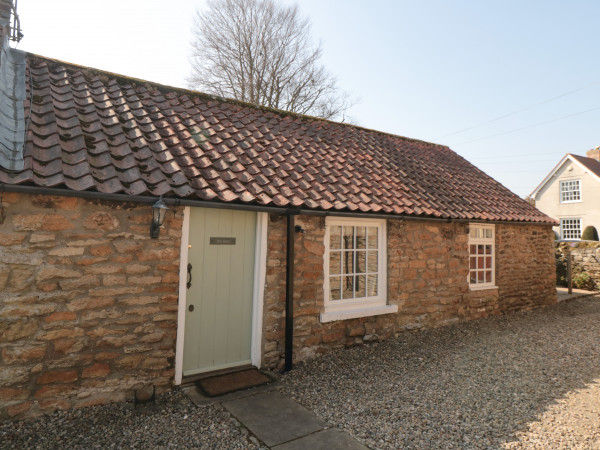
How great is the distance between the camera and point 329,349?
5809 mm

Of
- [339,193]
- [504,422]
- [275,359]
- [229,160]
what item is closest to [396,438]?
[504,422]

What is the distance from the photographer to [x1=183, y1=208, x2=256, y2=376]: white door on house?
476cm

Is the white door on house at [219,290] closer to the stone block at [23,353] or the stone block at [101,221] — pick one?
the stone block at [101,221]

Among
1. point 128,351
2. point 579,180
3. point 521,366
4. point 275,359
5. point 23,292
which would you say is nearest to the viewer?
point 23,292

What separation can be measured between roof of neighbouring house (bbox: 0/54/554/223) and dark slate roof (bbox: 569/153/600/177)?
2004 centimetres

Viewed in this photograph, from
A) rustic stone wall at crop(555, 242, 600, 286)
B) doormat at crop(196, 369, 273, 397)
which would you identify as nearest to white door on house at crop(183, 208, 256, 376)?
doormat at crop(196, 369, 273, 397)

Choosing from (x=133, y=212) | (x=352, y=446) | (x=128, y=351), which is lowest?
(x=352, y=446)

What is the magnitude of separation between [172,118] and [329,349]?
4.83 m

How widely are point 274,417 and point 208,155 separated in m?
3.84

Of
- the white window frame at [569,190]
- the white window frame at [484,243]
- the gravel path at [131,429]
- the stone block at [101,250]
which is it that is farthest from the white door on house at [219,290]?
the white window frame at [569,190]

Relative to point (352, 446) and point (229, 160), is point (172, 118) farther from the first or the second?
point (352, 446)

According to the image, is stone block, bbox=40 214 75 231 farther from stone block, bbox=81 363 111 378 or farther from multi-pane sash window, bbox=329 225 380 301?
multi-pane sash window, bbox=329 225 380 301

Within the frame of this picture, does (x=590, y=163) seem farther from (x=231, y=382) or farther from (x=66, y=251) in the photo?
(x=66, y=251)

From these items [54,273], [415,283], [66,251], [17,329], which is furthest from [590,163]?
[17,329]
